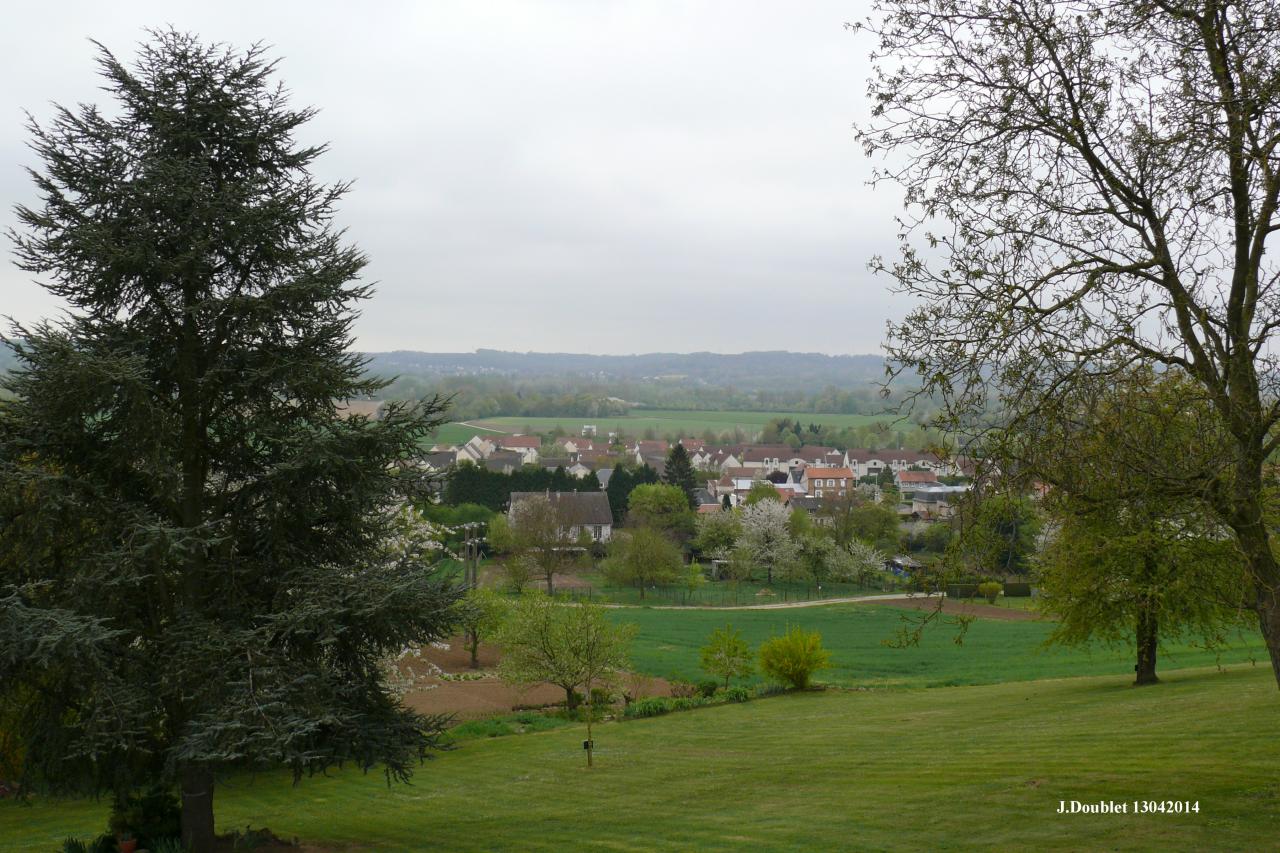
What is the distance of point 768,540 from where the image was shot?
230ft

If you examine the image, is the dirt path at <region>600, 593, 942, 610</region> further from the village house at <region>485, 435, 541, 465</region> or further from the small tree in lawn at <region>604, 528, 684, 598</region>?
the village house at <region>485, 435, 541, 465</region>

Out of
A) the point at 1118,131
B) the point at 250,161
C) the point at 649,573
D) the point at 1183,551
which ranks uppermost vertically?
the point at 250,161

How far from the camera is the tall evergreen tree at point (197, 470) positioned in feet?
35.3

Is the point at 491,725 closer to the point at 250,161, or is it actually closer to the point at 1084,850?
the point at 250,161

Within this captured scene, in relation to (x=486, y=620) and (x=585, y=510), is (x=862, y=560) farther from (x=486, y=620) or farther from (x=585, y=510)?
(x=486, y=620)

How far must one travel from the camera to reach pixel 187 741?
34.1ft

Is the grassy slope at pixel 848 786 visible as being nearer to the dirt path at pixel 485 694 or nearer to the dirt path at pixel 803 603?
the dirt path at pixel 485 694

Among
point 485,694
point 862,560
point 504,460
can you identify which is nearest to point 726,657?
point 485,694

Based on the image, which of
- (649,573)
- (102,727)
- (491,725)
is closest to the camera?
(102,727)

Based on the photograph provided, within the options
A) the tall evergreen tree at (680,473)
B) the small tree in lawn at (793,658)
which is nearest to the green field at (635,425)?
the tall evergreen tree at (680,473)

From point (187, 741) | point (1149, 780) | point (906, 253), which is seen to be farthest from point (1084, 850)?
point (187, 741)

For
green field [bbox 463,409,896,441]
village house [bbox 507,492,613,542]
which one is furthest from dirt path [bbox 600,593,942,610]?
green field [bbox 463,409,896,441]

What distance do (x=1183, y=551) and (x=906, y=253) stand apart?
4.09 metres

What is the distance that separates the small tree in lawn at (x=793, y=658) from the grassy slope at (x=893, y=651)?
11.0ft
